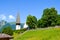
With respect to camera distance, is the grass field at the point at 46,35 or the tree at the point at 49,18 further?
the tree at the point at 49,18

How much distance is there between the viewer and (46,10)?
94.3m

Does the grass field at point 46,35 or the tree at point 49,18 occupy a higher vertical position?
the tree at point 49,18

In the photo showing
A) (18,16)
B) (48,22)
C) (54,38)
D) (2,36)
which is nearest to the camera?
(2,36)

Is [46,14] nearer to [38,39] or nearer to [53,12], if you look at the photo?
[53,12]

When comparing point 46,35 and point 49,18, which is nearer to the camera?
point 46,35

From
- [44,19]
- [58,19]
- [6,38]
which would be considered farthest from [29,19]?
[6,38]

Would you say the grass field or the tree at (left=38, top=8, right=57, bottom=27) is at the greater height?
the tree at (left=38, top=8, right=57, bottom=27)

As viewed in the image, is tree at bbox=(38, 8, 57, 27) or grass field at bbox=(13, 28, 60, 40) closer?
grass field at bbox=(13, 28, 60, 40)

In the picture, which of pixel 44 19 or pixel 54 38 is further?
pixel 44 19

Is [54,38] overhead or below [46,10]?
below

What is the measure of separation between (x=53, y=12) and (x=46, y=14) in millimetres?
3278

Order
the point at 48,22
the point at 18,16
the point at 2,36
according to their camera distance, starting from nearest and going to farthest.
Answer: the point at 2,36 < the point at 48,22 < the point at 18,16

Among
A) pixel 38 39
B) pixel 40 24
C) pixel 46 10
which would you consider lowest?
pixel 38 39

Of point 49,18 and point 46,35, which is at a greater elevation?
point 49,18
